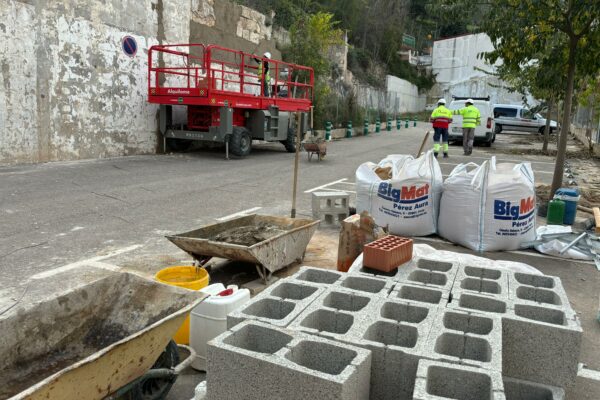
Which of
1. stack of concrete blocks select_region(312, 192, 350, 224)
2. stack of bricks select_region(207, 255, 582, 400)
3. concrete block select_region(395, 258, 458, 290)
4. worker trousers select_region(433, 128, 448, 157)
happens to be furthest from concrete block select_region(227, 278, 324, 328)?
worker trousers select_region(433, 128, 448, 157)

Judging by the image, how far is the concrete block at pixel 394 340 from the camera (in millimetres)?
2555

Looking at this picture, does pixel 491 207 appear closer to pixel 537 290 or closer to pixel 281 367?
pixel 537 290

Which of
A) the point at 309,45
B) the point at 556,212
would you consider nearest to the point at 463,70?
the point at 309,45

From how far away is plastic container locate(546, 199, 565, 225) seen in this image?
25.5ft

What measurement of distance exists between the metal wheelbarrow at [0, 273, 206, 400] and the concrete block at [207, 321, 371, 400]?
0.39 meters

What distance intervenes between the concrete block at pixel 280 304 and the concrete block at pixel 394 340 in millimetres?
386

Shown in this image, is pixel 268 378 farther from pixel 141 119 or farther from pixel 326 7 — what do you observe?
pixel 326 7

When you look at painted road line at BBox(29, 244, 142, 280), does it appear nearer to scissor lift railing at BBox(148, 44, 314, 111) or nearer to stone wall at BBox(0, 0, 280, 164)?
stone wall at BBox(0, 0, 280, 164)

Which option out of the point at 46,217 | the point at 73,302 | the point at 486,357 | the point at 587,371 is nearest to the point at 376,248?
the point at 486,357

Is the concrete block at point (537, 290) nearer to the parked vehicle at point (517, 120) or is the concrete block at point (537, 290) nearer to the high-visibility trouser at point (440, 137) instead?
the high-visibility trouser at point (440, 137)

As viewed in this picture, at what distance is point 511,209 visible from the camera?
247 inches

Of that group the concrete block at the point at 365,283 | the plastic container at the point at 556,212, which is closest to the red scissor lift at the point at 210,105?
the plastic container at the point at 556,212

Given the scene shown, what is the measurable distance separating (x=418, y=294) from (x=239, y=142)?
11.4 metres

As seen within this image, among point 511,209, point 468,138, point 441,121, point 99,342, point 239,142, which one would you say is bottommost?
point 99,342
